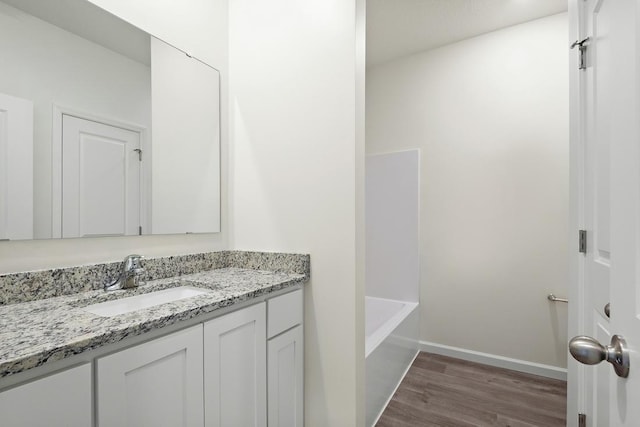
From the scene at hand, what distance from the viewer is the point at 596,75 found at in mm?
967

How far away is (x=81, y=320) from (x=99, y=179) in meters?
0.64

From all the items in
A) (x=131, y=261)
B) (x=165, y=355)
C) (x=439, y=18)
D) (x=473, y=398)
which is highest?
(x=439, y=18)

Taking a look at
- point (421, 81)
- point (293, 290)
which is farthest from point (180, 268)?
point (421, 81)

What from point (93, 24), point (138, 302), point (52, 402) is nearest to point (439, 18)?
point (93, 24)

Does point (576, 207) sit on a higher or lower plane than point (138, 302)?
higher

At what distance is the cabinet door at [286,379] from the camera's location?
52.2 inches

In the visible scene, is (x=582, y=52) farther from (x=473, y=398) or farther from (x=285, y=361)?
(x=473, y=398)

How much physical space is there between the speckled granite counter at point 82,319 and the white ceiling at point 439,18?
210cm

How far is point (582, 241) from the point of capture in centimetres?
110

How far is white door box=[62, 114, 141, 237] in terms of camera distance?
1155 millimetres

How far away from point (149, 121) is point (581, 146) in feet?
6.00

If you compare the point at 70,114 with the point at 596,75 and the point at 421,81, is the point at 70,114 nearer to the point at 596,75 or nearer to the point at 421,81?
the point at 596,75

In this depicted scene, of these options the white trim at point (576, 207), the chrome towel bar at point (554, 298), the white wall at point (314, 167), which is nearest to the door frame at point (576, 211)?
the white trim at point (576, 207)

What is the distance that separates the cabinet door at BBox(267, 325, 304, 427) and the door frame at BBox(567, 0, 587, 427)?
116 centimetres
